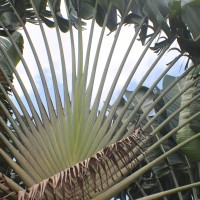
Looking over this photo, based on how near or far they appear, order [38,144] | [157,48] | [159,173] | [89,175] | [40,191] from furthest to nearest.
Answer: [159,173], [157,48], [38,144], [89,175], [40,191]

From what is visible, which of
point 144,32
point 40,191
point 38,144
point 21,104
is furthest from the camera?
point 144,32

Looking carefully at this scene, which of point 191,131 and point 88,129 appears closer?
point 88,129

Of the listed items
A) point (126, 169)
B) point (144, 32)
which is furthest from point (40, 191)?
point (144, 32)

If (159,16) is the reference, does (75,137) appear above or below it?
below

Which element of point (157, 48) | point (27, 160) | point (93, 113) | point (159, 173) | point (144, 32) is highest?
point (144, 32)

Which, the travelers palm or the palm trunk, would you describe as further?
the palm trunk

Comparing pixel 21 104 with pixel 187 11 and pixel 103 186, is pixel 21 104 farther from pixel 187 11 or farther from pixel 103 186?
pixel 187 11

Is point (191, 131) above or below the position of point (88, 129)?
below

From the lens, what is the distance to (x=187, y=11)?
301cm

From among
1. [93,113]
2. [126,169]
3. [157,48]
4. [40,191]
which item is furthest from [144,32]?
[40,191]

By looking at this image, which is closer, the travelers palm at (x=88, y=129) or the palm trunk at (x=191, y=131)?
the travelers palm at (x=88, y=129)

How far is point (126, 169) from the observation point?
240 cm

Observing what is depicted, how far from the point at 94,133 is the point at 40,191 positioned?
629 millimetres

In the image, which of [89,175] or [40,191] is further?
[89,175]
